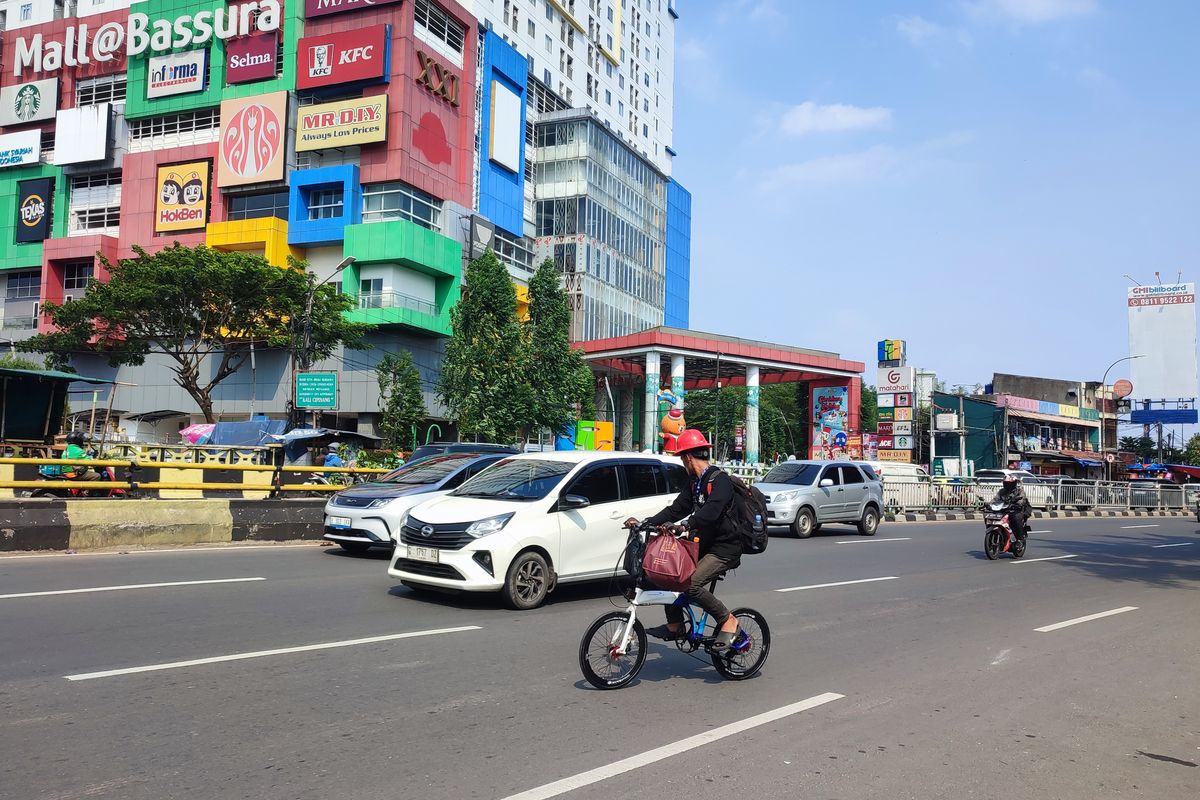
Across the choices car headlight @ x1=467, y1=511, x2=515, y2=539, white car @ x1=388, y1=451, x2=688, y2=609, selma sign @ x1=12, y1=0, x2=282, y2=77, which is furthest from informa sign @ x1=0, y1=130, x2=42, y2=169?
car headlight @ x1=467, y1=511, x2=515, y2=539

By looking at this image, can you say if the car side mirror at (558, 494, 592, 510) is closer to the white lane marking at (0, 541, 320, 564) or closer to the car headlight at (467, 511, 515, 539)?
the car headlight at (467, 511, 515, 539)

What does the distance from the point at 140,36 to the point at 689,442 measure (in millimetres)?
65002

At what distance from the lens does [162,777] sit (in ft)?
13.7

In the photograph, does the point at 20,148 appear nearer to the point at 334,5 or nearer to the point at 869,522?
the point at 334,5

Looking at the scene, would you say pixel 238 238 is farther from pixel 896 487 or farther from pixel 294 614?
pixel 294 614

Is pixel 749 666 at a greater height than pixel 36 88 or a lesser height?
lesser

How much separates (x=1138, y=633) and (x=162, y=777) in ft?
29.8

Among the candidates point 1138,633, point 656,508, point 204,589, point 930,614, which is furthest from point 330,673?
point 1138,633

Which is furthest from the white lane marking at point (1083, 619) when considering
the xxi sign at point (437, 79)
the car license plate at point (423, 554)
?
the xxi sign at point (437, 79)

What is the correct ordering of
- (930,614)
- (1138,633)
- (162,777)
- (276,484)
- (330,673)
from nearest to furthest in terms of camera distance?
1. (162,777)
2. (330,673)
3. (1138,633)
4. (930,614)
5. (276,484)

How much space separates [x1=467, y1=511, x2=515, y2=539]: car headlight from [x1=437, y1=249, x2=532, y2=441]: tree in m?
34.9

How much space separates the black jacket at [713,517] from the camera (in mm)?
6031

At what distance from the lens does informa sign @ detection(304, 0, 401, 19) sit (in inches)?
2066

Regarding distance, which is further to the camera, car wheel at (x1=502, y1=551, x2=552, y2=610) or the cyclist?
car wheel at (x1=502, y1=551, x2=552, y2=610)
